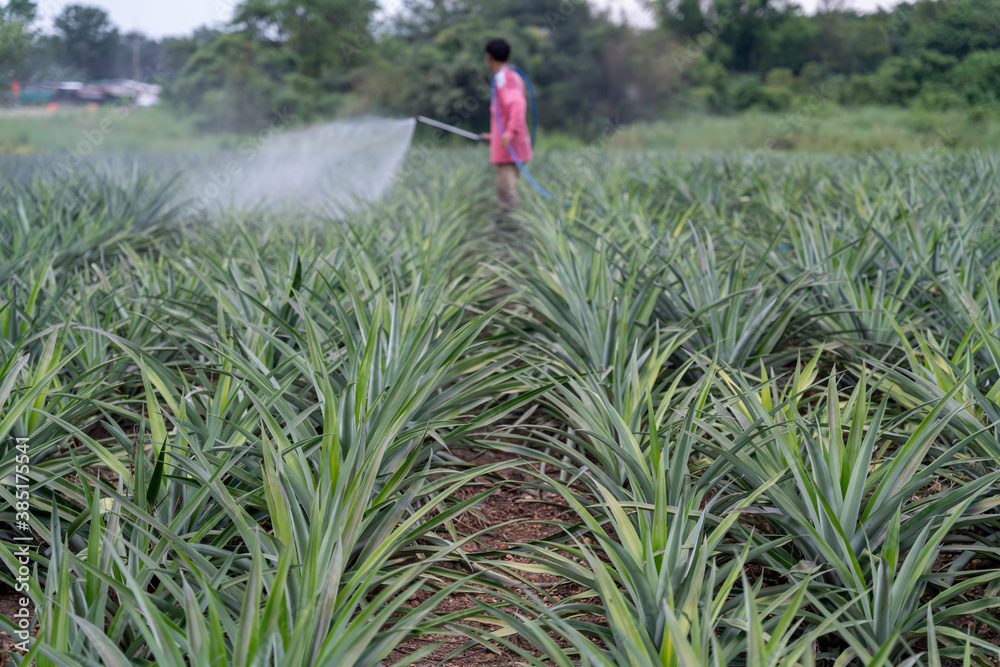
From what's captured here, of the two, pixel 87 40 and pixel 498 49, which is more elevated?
pixel 87 40

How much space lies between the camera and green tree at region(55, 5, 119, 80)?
6753mm

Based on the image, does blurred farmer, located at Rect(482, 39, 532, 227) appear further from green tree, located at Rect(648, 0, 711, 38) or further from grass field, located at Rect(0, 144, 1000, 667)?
green tree, located at Rect(648, 0, 711, 38)

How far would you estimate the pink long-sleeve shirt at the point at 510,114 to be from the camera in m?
5.45

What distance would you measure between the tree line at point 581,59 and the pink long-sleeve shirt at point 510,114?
676 centimetres

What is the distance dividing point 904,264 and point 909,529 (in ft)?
4.89

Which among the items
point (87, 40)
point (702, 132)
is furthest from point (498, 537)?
point (702, 132)

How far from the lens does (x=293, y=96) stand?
786 inches

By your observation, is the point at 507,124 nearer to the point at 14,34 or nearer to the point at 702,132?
the point at 14,34

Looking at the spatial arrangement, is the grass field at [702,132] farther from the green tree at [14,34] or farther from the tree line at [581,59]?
the green tree at [14,34]

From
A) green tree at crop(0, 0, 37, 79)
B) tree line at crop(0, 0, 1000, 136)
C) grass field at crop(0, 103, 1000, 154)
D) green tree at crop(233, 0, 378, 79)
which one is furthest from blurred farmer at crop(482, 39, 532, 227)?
green tree at crop(233, 0, 378, 79)

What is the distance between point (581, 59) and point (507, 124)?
20.6 m

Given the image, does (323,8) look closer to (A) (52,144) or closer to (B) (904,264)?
(A) (52,144)

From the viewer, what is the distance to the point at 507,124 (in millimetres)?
5598

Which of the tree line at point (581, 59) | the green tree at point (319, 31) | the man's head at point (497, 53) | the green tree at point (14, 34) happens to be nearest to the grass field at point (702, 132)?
the tree line at point (581, 59)
